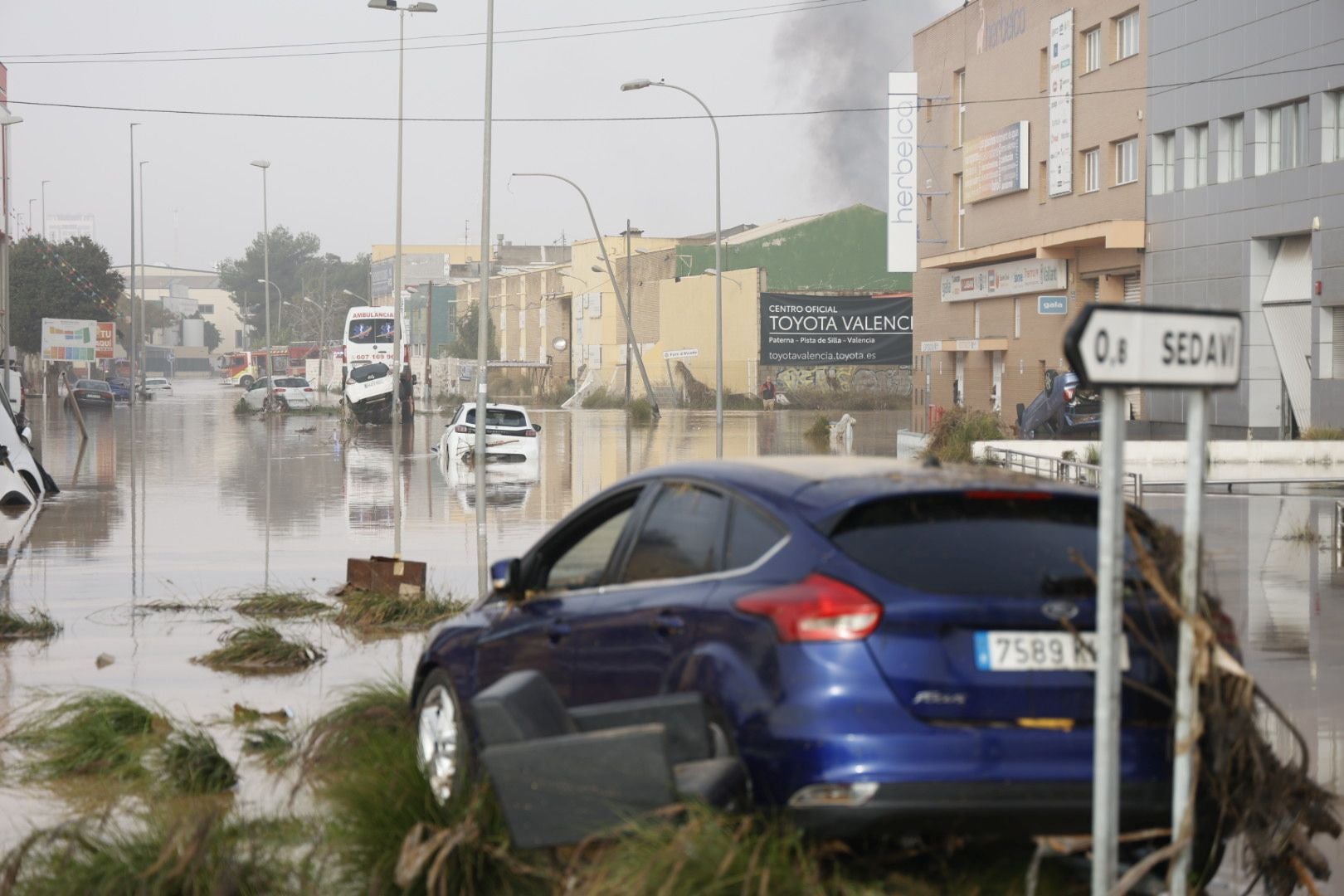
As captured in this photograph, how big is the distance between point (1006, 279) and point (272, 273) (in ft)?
507

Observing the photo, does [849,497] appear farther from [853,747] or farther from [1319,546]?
[1319,546]

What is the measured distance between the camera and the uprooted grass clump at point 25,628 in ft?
38.9

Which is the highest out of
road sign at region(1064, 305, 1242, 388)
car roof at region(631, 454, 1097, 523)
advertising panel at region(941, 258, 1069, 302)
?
advertising panel at region(941, 258, 1069, 302)

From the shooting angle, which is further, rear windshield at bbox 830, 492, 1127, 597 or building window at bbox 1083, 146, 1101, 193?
building window at bbox 1083, 146, 1101, 193

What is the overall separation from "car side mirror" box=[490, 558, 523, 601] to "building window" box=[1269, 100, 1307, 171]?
109ft

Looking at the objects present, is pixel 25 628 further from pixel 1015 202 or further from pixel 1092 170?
pixel 1015 202

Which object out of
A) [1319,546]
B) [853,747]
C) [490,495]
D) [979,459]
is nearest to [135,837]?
[853,747]

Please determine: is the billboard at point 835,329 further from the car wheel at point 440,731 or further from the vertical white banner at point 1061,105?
the car wheel at point 440,731

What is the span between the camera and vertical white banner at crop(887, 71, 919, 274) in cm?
5578

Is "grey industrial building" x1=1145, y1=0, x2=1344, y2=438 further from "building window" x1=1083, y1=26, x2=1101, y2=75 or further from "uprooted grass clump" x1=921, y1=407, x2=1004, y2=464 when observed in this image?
"uprooted grass clump" x1=921, y1=407, x2=1004, y2=464

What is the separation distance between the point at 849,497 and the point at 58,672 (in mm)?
7227

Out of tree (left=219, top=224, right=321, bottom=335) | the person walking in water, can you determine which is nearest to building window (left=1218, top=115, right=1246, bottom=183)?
the person walking in water

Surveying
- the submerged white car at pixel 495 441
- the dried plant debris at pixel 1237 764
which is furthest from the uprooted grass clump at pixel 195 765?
the submerged white car at pixel 495 441

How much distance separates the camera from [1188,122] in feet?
132
